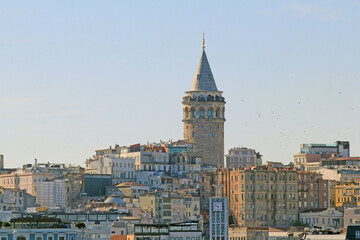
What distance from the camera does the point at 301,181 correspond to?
628 ft

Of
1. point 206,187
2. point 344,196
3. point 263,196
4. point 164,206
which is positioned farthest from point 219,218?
point 344,196

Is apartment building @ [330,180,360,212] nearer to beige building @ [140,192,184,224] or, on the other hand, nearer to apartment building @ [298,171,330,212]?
apartment building @ [298,171,330,212]

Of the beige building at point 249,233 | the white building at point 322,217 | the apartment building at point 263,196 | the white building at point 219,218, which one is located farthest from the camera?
the apartment building at point 263,196

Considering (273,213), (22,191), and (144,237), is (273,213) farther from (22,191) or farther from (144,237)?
(144,237)

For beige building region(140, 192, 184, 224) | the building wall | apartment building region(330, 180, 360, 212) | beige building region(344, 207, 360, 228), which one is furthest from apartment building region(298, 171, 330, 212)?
beige building region(140, 192, 184, 224)

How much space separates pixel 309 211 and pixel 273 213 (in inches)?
164

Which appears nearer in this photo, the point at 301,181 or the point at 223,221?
the point at 223,221

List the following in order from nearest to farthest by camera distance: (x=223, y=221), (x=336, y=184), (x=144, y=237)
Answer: (x=144, y=237) < (x=223, y=221) < (x=336, y=184)

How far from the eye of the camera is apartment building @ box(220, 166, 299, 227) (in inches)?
7338

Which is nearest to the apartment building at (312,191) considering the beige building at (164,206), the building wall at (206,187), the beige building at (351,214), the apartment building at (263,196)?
the apartment building at (263,196)

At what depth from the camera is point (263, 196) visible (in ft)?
616

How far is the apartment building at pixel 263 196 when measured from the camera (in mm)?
186375

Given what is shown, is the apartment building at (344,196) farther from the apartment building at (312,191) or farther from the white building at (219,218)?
the white building at (219,218)

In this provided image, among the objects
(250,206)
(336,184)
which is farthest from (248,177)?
(336,184)
